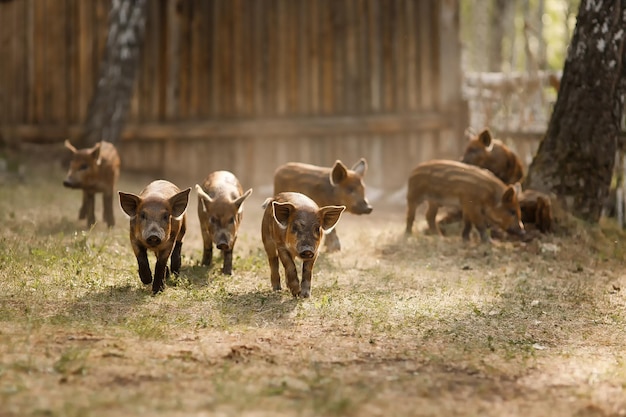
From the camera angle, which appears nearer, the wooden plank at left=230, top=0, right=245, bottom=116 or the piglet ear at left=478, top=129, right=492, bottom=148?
the piglet ear at left=478, top=129, right=492, bottom=148

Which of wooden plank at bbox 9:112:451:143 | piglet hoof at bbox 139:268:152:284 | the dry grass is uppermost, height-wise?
wooden plank at bbox 9:112:451:143

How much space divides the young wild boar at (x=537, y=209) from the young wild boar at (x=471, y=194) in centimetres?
39

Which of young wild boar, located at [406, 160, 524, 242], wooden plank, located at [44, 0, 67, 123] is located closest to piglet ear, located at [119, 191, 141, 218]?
young wild boar, located at [406, 160, 524, 242]

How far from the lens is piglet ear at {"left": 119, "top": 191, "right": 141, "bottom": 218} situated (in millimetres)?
7188

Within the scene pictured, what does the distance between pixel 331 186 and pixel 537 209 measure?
2616 millimetres

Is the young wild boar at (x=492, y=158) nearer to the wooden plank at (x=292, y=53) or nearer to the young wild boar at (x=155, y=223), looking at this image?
the wooden plank at (x=292, y=53)

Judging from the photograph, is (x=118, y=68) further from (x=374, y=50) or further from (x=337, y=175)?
(x=337, y=175)

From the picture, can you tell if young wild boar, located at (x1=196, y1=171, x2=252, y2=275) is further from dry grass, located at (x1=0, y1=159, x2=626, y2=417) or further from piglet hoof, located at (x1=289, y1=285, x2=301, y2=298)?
piglet hoof, located at (x1=289, y1=285, x2=301, y2=298)

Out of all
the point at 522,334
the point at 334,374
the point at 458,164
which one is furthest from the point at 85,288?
the point at 458,164

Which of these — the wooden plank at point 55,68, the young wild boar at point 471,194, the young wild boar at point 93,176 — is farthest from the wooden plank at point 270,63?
the young wild boar at point 471,194

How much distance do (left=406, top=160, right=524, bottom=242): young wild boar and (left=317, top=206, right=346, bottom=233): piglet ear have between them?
3.28m

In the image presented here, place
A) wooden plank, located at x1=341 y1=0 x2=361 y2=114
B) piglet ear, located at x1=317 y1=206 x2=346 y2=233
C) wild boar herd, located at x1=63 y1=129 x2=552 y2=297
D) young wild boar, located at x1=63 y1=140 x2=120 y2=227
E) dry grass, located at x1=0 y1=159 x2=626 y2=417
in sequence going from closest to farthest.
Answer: dry grass, located at x1=0 y1=159 x2=626 y2=417, wild boar herd, located at x1=63 y1=129 x2=552 y2=297, piglet ear, located at x1=317 y1=206 x2=346 y2=233, young wild boar, located at x1=63 y1=140 x2=120 y2=227, wooden plank, located at x1=341 y1=0 x2=361 y2=114

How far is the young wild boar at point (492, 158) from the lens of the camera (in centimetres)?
1173

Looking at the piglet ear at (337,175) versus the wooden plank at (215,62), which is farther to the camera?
the wooden plank at (215,62)
